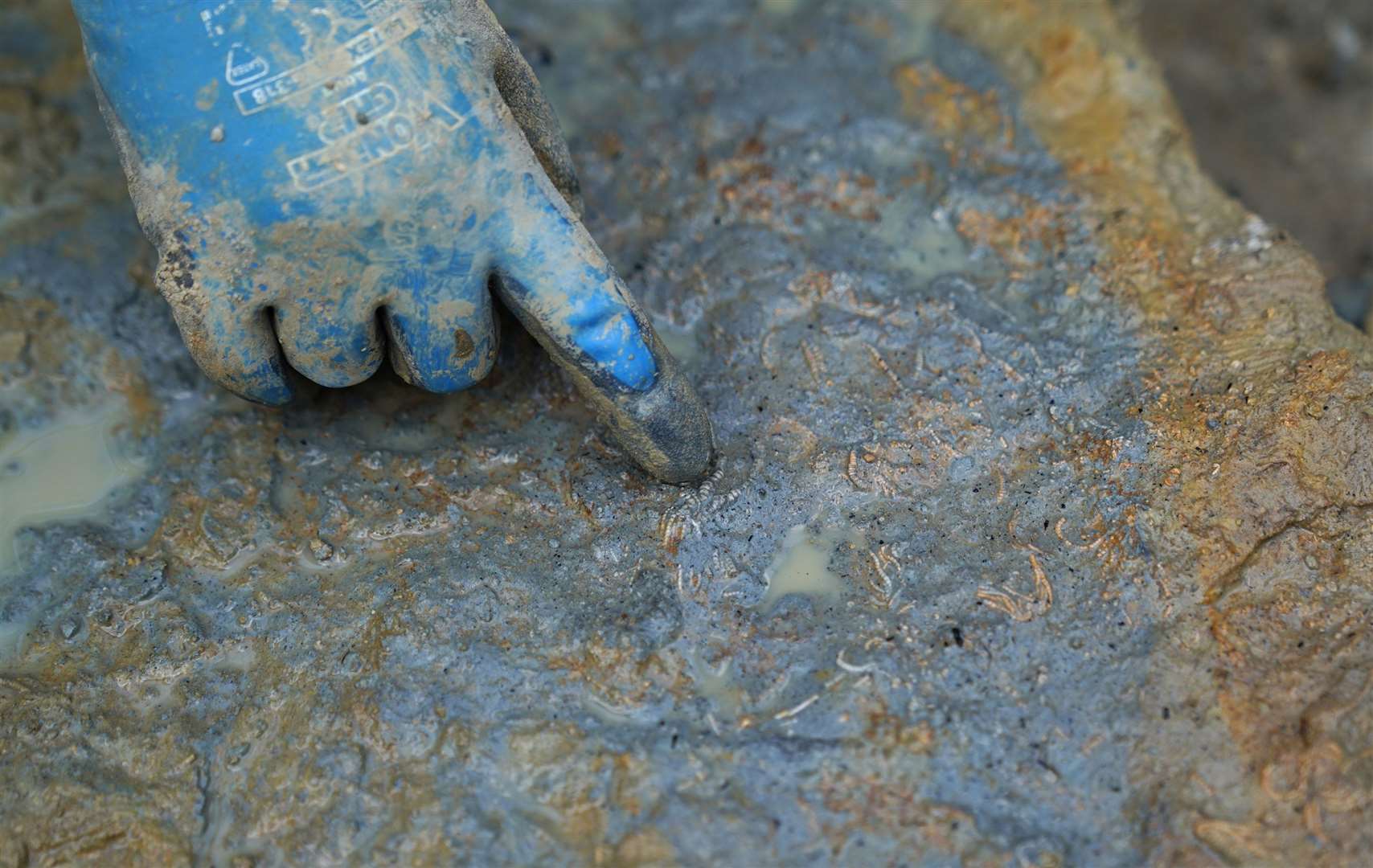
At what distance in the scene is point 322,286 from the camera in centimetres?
144

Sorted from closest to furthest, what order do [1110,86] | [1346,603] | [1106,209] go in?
[1346,603], [1106,209], [1110,86]

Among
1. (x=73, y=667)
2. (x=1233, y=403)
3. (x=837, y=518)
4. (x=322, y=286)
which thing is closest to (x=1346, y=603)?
(x=1233, y=403)

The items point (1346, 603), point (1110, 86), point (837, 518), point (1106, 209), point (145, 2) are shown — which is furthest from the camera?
point (1110, 86)

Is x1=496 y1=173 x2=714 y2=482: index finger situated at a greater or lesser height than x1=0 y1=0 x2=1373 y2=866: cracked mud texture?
greater

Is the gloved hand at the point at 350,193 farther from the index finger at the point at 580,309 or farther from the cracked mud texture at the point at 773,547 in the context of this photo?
the cracked mud texture at the point at 773,547

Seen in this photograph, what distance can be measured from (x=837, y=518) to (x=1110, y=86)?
997mm

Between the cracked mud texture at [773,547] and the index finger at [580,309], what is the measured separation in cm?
20

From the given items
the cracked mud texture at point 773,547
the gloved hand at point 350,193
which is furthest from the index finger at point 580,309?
the cracked mud texture at point 773,547

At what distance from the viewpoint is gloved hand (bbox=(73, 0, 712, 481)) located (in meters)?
1.37

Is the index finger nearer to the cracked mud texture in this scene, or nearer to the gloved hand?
the gloved hand

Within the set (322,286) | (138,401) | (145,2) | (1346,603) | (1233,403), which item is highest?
(145,2)

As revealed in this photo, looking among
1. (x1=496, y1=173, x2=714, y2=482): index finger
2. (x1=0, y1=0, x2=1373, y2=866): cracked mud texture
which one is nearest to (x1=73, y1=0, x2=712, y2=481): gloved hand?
(x1=496, y1=173, x2=714, y2=482): index finger

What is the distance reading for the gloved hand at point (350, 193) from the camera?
137cm

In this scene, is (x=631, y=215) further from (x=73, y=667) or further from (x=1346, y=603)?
(x=1346, y=603)
